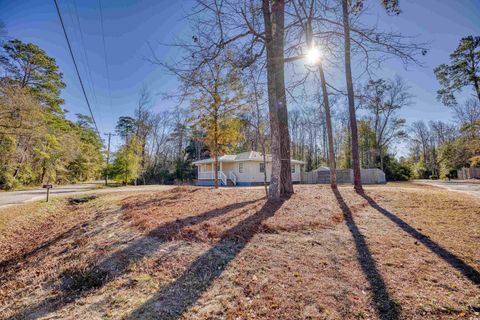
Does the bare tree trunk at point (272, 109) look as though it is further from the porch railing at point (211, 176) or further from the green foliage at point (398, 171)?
the green foliage at point (398, 171)

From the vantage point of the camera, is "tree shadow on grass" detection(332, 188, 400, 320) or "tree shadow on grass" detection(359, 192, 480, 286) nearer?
"tree shadow on grass" detection(332, 188, 400, 320)

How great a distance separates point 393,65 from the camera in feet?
19.3

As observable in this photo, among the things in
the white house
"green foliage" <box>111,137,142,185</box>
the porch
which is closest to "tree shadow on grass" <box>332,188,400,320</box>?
the white house

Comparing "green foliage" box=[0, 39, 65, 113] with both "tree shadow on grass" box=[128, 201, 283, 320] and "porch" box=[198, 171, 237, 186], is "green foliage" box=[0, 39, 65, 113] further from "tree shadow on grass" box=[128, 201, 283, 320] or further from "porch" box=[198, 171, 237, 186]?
"tree shadow on grass" box=[128, 201, 283, 320]

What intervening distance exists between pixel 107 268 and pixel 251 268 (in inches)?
80.5

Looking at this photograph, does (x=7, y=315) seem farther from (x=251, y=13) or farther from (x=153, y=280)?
(x=251, y=13)

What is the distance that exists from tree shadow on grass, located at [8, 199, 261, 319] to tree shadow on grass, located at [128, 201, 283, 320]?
2.96ft

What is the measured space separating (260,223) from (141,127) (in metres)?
33.0

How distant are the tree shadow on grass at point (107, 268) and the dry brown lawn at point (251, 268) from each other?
0.02 m

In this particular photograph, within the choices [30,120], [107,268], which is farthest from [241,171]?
[107,268]

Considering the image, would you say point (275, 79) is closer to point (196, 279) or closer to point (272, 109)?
point (272, 109)

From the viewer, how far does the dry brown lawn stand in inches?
81.0

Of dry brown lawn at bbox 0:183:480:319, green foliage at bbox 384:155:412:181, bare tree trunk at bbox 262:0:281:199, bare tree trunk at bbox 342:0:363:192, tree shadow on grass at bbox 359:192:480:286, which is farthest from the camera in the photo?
green foliage at bbox 384:155:412:181

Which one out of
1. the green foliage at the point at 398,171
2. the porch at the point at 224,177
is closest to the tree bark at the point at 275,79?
the porch at the point at 224,177
